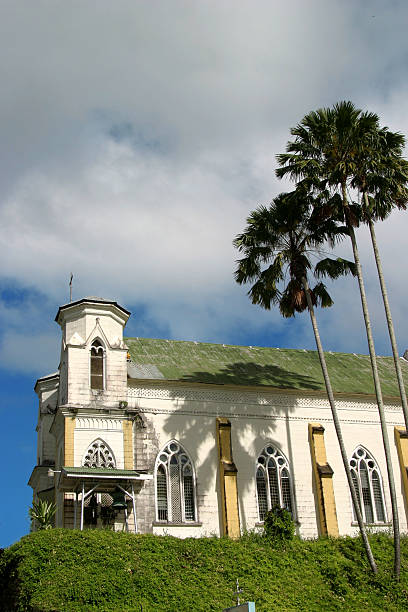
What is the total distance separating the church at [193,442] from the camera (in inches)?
1094

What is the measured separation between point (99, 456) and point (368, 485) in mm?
12747

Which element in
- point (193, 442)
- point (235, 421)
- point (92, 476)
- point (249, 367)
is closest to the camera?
point (92, 476)

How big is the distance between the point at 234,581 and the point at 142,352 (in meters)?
13.1

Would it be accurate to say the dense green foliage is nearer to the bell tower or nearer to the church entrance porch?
the church entrance porch

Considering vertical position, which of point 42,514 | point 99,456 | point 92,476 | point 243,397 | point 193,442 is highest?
point 243,397

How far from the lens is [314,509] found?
31.0 meters

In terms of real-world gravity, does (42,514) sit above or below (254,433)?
below

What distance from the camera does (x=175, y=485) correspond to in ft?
96.1

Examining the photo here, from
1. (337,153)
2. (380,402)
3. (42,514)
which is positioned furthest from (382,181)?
(42,514)

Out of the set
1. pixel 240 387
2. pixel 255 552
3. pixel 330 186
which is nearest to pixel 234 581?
pixel 255 552

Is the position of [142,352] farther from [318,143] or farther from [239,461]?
[318,143]

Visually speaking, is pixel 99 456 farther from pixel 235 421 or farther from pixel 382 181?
pixel 382 181

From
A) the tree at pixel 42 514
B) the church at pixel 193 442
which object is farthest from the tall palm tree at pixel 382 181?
the tree at pixel 42 514

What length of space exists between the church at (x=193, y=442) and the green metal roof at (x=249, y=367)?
12 cm
